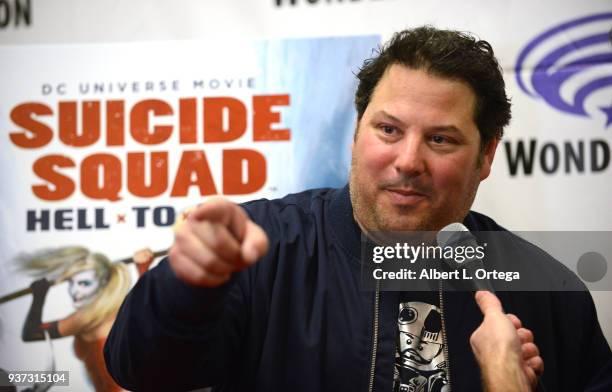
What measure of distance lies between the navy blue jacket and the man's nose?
0.48 feet

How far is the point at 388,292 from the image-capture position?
44.5 inches

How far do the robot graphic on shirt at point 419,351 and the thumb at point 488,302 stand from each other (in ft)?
0.80

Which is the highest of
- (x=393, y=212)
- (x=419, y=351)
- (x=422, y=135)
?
(x=422, y=135)

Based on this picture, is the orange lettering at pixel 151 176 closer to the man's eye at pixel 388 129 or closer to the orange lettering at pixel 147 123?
the orange lettering at pixel 147 123

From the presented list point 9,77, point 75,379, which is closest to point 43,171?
→ point 9,77

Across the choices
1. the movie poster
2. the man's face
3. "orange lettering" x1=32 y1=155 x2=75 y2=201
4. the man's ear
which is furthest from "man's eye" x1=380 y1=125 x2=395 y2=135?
"orange lettering" x1=32 y1=155 x2=75 y2=201

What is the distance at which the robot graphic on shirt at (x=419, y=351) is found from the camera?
1.08 metres

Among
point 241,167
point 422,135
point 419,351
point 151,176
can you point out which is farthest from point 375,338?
point 151,176

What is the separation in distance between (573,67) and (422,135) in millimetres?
642

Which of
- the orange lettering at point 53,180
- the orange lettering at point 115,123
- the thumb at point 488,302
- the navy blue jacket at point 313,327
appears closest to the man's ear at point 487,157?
the navy blue jacket at point 313,327

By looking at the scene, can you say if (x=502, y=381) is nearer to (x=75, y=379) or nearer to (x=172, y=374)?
(x=172, y=374)

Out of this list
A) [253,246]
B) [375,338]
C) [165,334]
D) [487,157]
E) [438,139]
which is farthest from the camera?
[487,157]

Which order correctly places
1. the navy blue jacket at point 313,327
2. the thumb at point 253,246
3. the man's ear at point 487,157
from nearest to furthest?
the thumb at point 253,246
the navy blue jacket at point 313,327
the man's ear at point 487,157

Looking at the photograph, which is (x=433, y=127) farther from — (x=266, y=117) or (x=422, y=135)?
(x=266, y=117)
